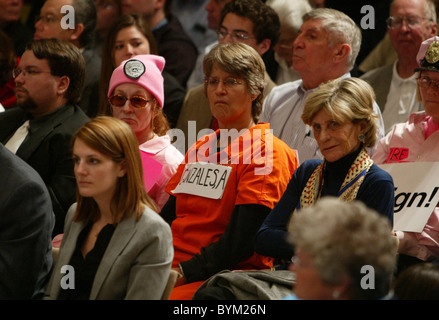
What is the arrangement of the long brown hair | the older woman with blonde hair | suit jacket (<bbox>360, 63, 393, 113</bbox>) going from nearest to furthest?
the long brown hair, the older woman with blonde hair, suit jacket (<bbox>360, 63, 393, 113</bbox>)

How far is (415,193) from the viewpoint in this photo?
3920 mm

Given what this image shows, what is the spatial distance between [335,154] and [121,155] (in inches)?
40.5

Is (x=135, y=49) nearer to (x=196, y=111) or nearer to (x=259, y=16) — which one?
(x=196, y=111)

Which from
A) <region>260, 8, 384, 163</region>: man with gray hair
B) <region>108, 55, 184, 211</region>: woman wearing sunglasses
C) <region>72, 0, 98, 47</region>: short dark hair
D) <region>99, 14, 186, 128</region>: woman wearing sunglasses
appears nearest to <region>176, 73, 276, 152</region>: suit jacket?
<region>99, 14, 186, 128</region>: woman wearing sunglasses

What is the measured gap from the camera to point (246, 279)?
332 cm

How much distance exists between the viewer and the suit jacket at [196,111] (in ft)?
17.4

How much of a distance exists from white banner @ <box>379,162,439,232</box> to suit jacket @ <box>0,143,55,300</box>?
182cm

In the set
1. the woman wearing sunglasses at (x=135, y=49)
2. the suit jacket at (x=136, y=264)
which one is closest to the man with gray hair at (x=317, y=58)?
the woman wearing sunglasses at (x=135, y=49)

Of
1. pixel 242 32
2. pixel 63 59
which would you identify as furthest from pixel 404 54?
pixel 63 59

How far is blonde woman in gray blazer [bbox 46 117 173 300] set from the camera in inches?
121

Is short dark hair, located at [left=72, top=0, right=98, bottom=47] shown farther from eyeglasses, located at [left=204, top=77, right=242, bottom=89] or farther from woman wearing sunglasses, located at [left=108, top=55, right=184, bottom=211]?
eyeglasses, located at [left=204, top=77, right=242, bottom=89]

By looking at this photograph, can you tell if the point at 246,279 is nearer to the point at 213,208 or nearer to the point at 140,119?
the point at 213,208
